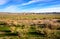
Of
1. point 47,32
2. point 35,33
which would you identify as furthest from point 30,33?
point 47,32

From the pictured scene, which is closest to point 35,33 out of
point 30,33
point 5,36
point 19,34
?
point 30,33

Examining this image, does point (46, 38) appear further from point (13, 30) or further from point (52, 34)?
point (13, 30)

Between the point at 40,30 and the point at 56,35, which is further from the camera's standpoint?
the point at 40,30

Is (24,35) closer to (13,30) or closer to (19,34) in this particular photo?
(19,34)

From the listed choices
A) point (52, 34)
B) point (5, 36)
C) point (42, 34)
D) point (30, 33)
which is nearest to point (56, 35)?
point (52, 34)

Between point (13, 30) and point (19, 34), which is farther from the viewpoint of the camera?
point (13, 30)

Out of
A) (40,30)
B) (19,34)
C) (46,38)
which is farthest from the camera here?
(40,30)

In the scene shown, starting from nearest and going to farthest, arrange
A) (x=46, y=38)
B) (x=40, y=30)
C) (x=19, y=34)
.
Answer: (x=46, y=38) → (x=19, y=34) → (x=40, y=30)

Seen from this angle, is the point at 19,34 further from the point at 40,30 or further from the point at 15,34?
the point at 40,30
